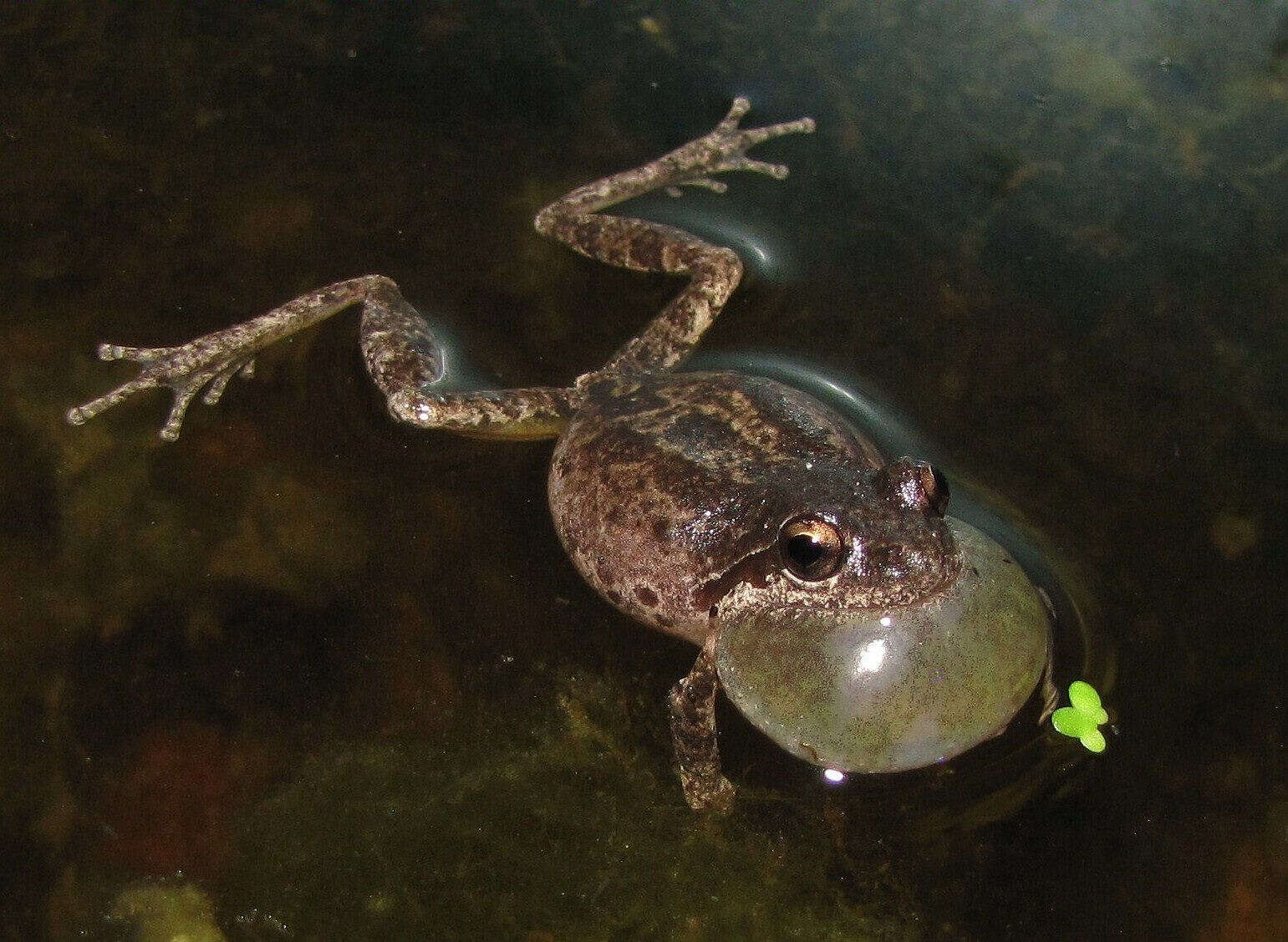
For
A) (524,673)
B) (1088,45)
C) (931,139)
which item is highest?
(1088,45)

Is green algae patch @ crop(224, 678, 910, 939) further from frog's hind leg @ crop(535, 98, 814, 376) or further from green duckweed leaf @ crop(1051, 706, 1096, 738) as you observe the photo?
frog's hind leg @ crop(535, 98, 814, 376)

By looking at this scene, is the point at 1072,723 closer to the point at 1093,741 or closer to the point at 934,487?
the point at 1093,741

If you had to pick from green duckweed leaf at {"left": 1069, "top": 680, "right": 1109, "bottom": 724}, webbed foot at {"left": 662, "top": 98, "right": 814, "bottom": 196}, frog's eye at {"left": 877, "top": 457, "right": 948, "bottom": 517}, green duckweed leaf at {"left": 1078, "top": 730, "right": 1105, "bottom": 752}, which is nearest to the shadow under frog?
frog's eye at {"left": 877, "top": 457, "right": 948, "bottom": 517}

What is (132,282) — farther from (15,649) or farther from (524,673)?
(524,673)

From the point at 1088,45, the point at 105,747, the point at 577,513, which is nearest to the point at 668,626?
the point at 577,513

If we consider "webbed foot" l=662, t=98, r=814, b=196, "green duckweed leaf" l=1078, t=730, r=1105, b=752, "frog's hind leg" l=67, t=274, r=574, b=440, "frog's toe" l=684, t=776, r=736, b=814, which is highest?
"webbed foot" l=662, t=98, r=814, b=196

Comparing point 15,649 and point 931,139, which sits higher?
point 931,139
